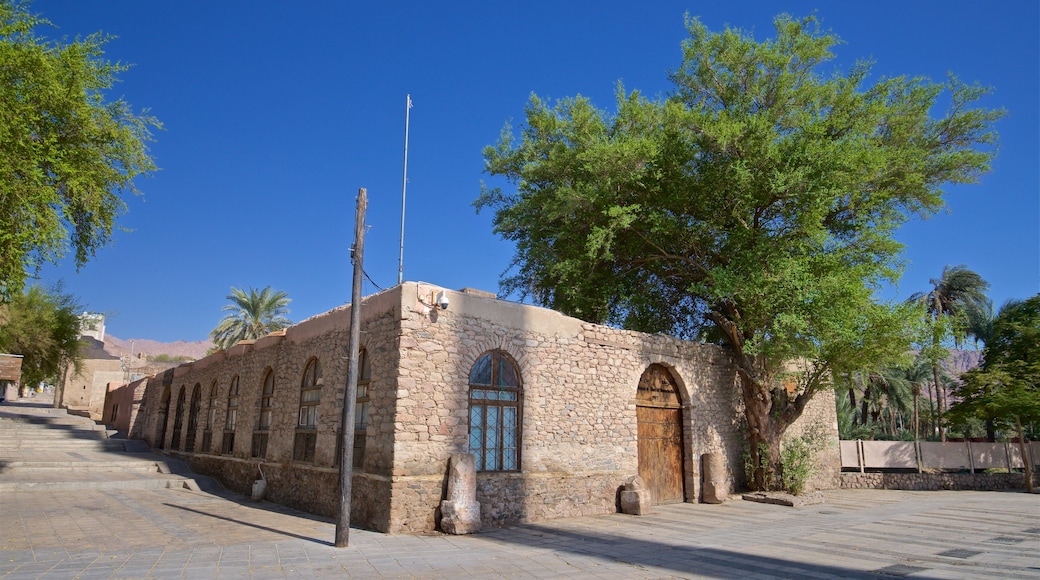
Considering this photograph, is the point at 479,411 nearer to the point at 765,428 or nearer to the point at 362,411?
the point at 362,411

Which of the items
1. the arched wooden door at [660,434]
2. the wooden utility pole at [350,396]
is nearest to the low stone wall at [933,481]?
the arched wooden door at [660,434]

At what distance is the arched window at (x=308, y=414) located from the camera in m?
12.9

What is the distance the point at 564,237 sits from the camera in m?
17.0

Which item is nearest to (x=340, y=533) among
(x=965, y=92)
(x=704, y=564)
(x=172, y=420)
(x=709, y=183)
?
(x=704, y=564)

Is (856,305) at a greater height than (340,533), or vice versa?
(856,305)

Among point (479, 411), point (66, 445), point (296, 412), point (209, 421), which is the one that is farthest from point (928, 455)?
point (66, 445)

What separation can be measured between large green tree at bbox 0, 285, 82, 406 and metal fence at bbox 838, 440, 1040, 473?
3545 cm

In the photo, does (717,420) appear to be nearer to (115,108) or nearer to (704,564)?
(704,564)

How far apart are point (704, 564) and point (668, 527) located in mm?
3365

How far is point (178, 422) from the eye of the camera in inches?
855

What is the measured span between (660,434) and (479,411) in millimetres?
5597

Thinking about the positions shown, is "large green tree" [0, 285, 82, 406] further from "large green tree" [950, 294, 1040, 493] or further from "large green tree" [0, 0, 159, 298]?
"large green tree" [950, 294, 1040, 493]

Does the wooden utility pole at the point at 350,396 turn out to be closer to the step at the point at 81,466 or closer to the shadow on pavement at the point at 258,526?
the shadow on pavement at the point at 258,526

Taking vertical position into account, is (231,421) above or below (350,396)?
below
